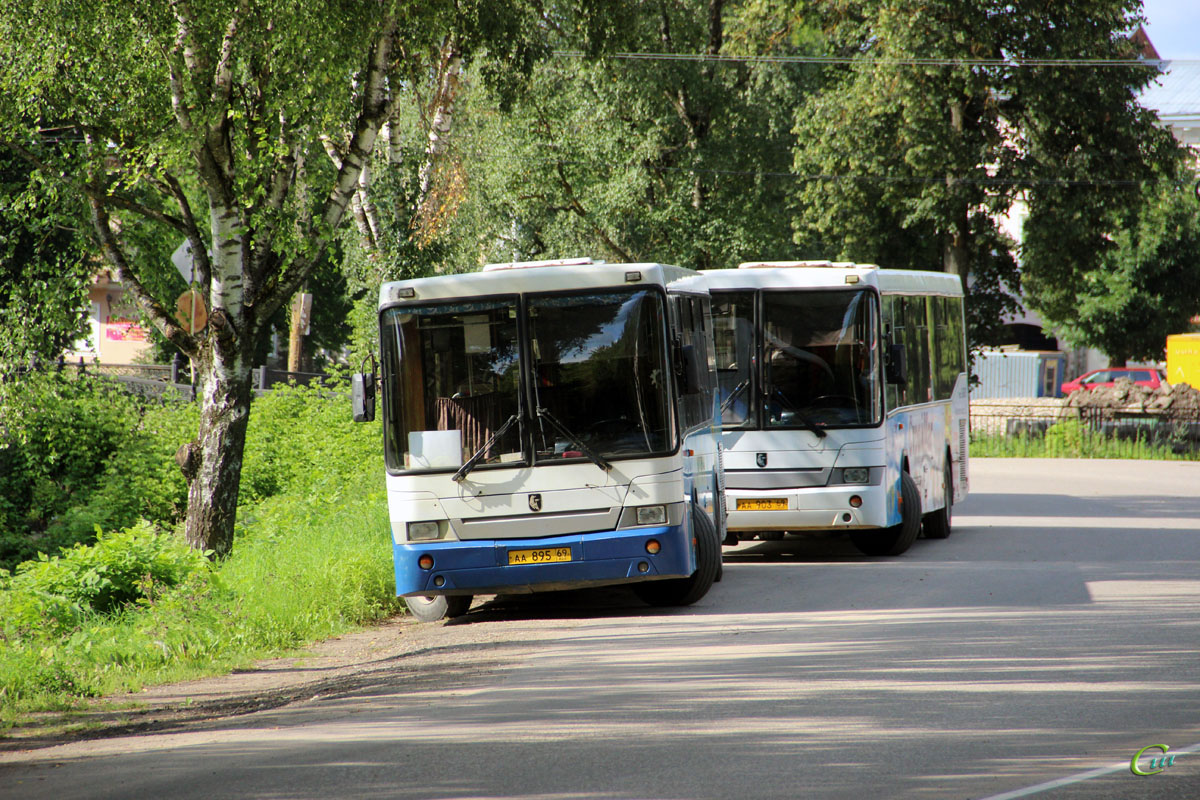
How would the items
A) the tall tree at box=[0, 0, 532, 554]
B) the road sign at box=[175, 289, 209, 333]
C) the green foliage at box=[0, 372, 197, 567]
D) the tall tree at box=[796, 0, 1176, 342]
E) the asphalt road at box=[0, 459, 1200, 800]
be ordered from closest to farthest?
the asphalt road at box=[0, 459, 1200, 800] < the tall tree at box=[0, 0, 532, 554] < the road sign at box=[175, 289, 209, 333] < the green foliage at box=[0, 372, 197, 567] < the tall tree at box=[796, 0, 1176, 342]

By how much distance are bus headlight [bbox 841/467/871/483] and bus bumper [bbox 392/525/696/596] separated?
401 cm

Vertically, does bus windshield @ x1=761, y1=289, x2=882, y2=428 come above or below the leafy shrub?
above

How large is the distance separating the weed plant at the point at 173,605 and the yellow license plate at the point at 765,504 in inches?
156

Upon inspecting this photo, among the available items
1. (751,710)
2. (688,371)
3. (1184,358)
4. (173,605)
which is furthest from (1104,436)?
(751,710)

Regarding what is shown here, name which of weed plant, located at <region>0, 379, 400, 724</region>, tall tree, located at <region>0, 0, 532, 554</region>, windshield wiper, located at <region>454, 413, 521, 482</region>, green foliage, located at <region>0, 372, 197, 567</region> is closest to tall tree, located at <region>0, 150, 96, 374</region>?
tall tree, located at <region>0, 0, 532, 554</region>

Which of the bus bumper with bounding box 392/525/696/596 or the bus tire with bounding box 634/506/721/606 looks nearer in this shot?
the bus bumper with bounding box 392/525/696/596

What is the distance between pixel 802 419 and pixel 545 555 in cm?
477

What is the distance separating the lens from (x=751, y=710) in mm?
7523

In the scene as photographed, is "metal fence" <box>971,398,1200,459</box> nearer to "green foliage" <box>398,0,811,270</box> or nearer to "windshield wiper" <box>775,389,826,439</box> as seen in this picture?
"green foliage" <box>398,0,811,270</box>

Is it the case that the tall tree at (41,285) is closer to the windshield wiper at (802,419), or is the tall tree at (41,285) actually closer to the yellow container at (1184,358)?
the windshield wiper at (802,419)

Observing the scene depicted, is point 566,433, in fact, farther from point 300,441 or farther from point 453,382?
point 300,441

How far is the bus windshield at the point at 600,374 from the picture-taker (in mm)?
10938

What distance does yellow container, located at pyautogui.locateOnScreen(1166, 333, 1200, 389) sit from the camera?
1940 inches

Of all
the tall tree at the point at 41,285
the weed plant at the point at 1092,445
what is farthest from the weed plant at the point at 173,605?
the weed plant at the point at 1092,445
